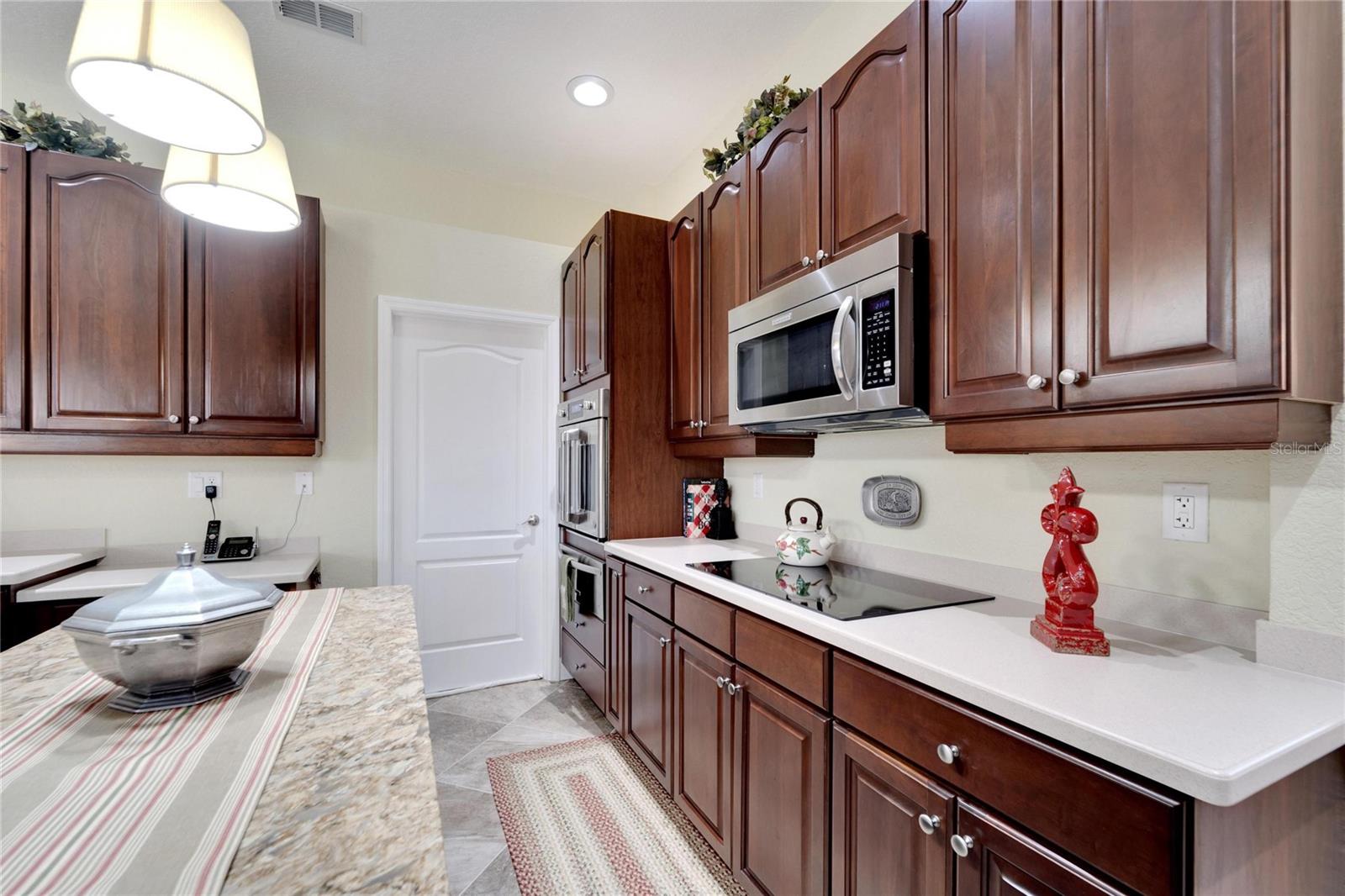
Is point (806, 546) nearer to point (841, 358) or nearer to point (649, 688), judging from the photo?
point (841, 358)

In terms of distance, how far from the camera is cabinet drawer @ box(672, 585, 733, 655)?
165 cm

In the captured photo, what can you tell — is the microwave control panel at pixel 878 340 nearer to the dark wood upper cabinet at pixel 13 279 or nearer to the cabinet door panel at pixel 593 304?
the cabinet door panel at pixel 593 304

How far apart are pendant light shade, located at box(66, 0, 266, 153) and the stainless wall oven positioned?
1642 millimetres

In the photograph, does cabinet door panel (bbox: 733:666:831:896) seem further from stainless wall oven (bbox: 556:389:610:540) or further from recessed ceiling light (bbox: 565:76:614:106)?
recessed ceiling light (bbox: 565:76:614:106)

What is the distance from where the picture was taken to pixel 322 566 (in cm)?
281

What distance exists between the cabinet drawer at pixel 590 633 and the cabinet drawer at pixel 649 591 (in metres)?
0.39

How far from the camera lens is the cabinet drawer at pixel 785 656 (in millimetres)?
1282

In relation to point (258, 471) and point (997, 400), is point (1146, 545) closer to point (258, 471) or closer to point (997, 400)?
point (997, 400)

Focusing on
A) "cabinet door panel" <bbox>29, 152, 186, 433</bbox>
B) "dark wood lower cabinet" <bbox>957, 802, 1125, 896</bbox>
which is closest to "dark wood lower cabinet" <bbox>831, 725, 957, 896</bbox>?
"dark wood lower cabinet" <bbox>957, 802, 1125, 896</bbox>

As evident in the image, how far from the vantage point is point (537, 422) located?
3383 mm

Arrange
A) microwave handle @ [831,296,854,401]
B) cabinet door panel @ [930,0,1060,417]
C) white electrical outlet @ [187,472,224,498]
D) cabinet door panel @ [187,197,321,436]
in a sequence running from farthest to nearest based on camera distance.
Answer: white electrical outlet @ [187,472,224,498] < cabinet door panel @ [187,197,321,436] < microwave handle @ [831,296,854,401] < cabinet door panel @ [930,0,1060,417]

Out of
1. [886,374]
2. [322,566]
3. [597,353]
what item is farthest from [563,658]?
[886,374]

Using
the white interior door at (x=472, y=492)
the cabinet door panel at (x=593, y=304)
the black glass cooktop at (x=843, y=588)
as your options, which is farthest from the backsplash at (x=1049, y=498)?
the white interior door at (x=472, y=492)

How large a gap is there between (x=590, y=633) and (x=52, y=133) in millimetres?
3034
